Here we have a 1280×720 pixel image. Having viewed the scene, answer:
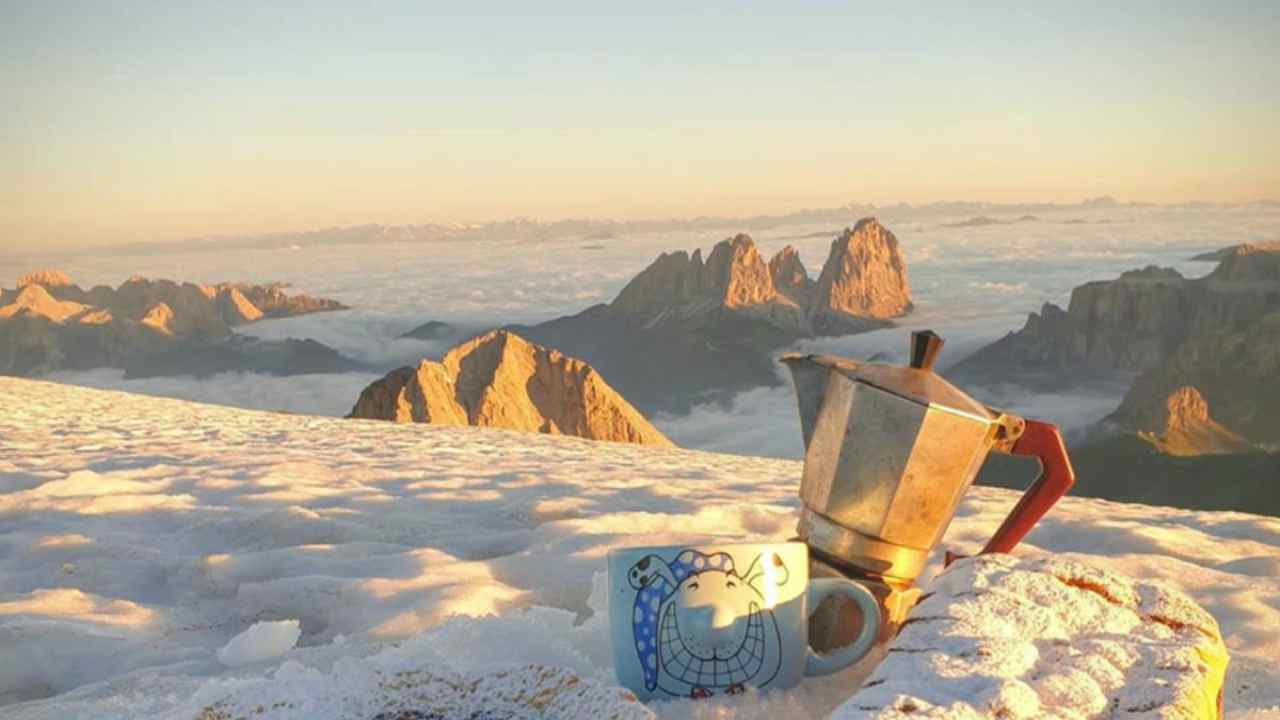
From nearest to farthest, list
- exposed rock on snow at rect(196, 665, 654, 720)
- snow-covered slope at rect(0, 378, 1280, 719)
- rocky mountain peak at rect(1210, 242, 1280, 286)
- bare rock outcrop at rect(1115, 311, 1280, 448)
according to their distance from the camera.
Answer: exposed rock on snow at rect(196, 665, 654, 720) < snow-covered slope at rect(0, 378, 1280, 719) < bare rock outcrop at rect(1115, 311, 1280, 448) < rocky mountain peak at rect(1210, 242, 1280, 286)

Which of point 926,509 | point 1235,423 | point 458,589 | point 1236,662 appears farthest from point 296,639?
point 1235,423

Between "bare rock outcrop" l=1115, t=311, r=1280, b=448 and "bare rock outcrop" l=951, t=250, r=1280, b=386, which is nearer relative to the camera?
"bare rock outcrop" l=1115, t=311, r=1280, b=448

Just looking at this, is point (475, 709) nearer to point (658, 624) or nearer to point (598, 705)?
point (598, 705)

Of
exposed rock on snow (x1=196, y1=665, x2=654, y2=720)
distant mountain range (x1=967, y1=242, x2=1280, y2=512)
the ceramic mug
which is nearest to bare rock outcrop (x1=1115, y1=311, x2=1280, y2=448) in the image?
distant mountain range (x1=967, y1=242, x2=1280, y2=512)

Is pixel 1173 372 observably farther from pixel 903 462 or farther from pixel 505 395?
pixel 903 462

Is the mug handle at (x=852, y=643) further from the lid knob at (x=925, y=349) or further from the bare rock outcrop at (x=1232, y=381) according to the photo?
the bare rock outcrop at (x=1232, y=381)

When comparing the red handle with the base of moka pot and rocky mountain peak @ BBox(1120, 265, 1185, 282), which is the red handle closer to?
the base of moka pot

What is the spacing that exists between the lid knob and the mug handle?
1.97 feet

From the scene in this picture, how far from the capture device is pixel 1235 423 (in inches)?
4951

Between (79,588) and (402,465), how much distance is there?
3700 mm

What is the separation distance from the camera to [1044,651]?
195 centimetres

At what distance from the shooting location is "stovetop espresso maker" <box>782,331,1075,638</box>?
8.20 ft

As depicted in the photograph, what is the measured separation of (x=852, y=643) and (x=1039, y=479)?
0.69 meters

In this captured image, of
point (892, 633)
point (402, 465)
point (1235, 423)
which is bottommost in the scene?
point (1235, 423)
